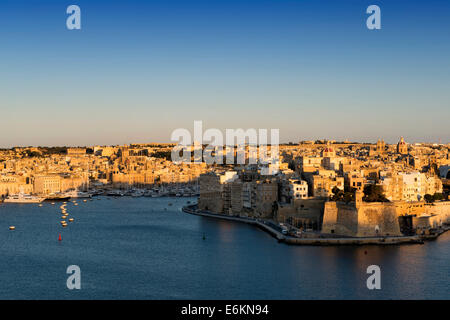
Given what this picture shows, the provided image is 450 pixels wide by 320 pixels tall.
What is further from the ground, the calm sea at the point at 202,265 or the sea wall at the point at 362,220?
the sea wall at the point at 362,220

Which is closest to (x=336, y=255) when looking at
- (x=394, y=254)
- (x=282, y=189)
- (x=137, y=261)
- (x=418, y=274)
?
(x=394, y=254)

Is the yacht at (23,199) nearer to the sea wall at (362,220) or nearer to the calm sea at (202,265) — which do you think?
the calm sea at (202,265)

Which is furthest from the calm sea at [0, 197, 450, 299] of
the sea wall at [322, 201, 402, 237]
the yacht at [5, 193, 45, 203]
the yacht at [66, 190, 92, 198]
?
the yacht at [66, 190, 92, 198]

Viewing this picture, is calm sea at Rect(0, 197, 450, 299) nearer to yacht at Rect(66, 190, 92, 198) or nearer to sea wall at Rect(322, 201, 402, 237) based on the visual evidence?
sea wall at Rect(322, 201, 402, 237)

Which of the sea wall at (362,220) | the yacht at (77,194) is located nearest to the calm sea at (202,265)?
the sea wall at (362,220)

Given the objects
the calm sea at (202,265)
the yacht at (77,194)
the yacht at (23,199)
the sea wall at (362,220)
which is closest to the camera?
the calm sea at (202,265)

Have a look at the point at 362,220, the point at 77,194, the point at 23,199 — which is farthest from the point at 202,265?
the point at 77,194
